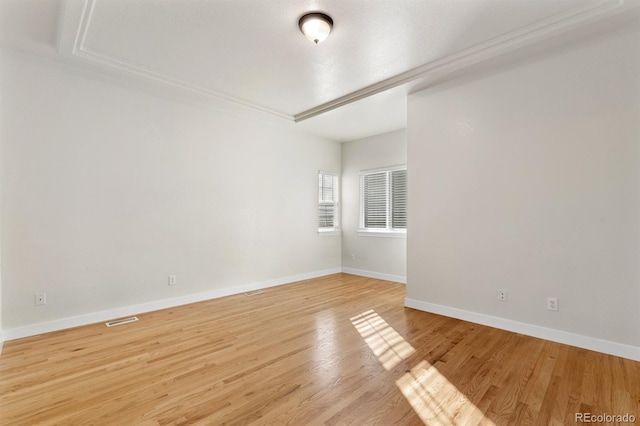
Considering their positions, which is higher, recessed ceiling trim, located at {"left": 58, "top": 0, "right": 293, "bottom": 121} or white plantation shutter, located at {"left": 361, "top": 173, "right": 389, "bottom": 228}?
recessed ceiling trim, located at {"left": 58, "top": 0, "right": 293, "bottom": 121}

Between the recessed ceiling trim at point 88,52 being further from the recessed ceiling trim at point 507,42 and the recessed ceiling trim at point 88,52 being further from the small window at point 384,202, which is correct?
the small window at point 384,202

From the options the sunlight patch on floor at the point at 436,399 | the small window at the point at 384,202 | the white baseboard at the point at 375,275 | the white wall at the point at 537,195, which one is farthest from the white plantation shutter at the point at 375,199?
the sunlight patch on floor at the point at 436,399

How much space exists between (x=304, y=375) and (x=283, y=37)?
297 cm

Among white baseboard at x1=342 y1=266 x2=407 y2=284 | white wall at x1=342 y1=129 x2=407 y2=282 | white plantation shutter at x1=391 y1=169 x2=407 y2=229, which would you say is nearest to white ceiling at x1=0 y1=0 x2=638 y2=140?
white wall at x1=342 y1=129 x2=407 y2=282

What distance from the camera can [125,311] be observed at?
3.61 meters

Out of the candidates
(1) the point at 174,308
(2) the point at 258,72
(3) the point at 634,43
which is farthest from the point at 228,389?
(3) the point at 634,43

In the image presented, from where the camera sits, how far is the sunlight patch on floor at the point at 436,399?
1.76m

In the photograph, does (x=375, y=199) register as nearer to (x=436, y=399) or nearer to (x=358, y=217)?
(x=358, y=217)

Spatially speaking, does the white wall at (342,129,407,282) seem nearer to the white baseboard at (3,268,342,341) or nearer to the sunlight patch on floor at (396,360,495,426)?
the white baseboard at (3,268,342,341)

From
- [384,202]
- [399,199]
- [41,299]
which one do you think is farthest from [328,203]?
[41,299]

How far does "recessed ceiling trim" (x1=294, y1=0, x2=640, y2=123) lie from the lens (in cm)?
238

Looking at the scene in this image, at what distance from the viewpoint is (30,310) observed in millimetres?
3037

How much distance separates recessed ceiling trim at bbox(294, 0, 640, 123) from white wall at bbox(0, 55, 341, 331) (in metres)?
2.32

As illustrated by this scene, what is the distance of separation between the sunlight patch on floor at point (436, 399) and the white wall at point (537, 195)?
4.95 ft
